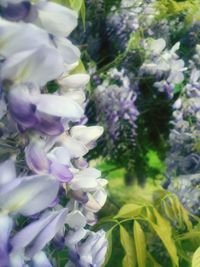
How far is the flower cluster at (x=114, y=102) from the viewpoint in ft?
6.48

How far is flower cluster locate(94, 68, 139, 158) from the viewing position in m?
1.98

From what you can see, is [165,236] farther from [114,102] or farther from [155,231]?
[114,102]

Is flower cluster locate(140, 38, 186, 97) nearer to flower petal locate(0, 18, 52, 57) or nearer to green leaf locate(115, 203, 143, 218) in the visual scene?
green leaf locate(115, 203, 143, 218)

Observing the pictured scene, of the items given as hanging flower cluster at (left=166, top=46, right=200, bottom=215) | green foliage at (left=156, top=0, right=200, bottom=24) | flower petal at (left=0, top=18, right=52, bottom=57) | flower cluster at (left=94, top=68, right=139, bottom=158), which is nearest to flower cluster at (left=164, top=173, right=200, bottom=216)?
hanging flower cluster at (left=166, top=46, right=200, bottom=215)

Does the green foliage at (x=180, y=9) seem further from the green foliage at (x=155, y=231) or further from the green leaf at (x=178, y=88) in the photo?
the green foliage at (x=155, y=231)

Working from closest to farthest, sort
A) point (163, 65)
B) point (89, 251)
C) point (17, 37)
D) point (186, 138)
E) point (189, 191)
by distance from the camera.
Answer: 1. point (17, 37)
2. point (89, 251)
3. point (189, 191)
4. point (186, 138)
5. point (163, 65)

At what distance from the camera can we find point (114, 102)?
1979mm

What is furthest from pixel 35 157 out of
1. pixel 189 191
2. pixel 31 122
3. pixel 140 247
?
pixel 189 191

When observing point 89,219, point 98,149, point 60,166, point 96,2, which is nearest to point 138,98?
point 98,149

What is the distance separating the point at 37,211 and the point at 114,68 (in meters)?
1.49

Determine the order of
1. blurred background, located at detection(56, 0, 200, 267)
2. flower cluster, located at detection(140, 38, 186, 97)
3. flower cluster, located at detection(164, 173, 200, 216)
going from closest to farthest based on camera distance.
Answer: flower cluster, located at detection(164, 173, 200, 216)
blurred background, located at detection(56, 0, 200, 267)
flower cluster, located at detection(140, 38, 186, 97)

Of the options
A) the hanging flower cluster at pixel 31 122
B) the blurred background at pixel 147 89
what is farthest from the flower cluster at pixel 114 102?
the hanging flower cluster at pixel 31 122

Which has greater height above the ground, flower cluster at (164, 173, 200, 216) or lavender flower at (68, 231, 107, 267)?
lavender flower at (68, 231, 107, 267)

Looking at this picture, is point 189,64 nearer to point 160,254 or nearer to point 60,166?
point 160,254
